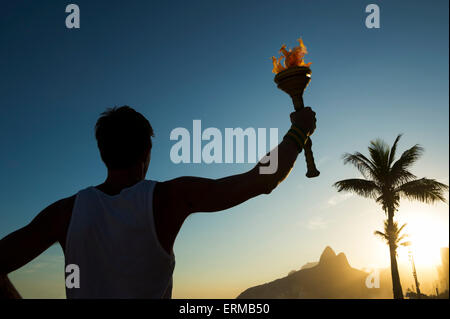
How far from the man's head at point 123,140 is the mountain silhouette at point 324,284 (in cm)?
14613

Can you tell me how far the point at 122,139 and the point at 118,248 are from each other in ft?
1.75

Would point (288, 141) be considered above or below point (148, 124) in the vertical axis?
below

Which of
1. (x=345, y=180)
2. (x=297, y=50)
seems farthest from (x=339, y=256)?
(x=297, y=50)

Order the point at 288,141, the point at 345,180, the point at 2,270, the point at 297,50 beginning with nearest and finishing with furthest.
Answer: the point at 2,270 → the point at 288,141 → the point at 297,50 → the point at 345,180

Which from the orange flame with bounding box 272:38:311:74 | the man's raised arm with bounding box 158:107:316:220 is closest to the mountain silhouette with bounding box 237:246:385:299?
the orange flame with bounding box 272:38:311:74

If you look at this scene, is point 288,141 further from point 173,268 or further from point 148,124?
point 173,268

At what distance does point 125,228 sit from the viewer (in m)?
1.33

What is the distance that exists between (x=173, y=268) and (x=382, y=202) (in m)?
17.7

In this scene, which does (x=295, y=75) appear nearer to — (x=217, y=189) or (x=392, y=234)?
(x=217, y=189)

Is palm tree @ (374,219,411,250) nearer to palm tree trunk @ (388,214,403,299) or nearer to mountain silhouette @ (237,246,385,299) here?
palm tree trunk @ (388,214,403,299)

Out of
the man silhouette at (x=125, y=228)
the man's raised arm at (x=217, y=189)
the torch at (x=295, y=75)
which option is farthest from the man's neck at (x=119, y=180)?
the torch at (x=295, y=75)

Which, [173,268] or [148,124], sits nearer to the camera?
[173,268]

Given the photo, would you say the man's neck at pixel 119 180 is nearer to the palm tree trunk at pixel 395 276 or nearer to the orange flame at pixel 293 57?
the orange flame at pixel 293 57

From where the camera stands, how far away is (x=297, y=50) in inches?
107
